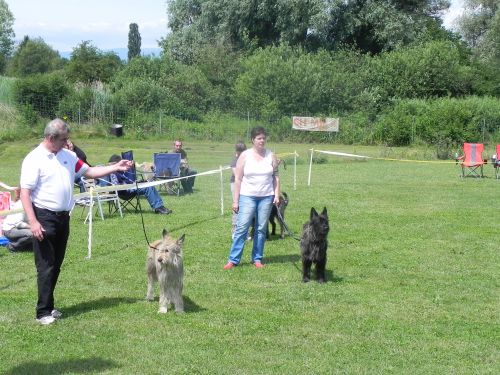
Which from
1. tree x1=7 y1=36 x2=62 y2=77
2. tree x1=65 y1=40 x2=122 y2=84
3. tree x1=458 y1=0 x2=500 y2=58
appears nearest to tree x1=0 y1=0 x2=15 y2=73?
tree x1=7 y1=36 x2=62 y2=77

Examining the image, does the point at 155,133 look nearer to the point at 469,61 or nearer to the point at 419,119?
the point at 419,119

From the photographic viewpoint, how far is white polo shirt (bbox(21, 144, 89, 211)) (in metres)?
6.17

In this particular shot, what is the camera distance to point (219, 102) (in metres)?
41.4

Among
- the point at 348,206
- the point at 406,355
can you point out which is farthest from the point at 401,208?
the point at 406,355

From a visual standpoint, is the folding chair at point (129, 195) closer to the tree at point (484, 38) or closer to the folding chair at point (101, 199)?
the folding chair at point (101, 199)

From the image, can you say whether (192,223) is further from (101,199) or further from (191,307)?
(191,307)

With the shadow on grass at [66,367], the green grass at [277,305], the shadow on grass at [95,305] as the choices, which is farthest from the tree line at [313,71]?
the shadow on grass at [66,367]

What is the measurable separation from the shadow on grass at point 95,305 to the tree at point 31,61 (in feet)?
241

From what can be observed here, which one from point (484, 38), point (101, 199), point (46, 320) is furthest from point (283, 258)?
point (484, 38)

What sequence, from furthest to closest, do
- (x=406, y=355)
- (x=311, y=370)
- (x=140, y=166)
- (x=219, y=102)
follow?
(x=219, y=102) → (x=140, y=166) → (x=406, y=355) → (x=311, y=370)

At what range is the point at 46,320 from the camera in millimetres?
6426

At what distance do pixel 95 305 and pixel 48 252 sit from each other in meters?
1.05

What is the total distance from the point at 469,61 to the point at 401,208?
38.8 meters

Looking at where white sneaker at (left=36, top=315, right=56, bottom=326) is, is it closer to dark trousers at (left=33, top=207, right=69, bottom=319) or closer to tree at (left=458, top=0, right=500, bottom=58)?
dark trousers at (left=33, top=207, right=69, bottom=319)
